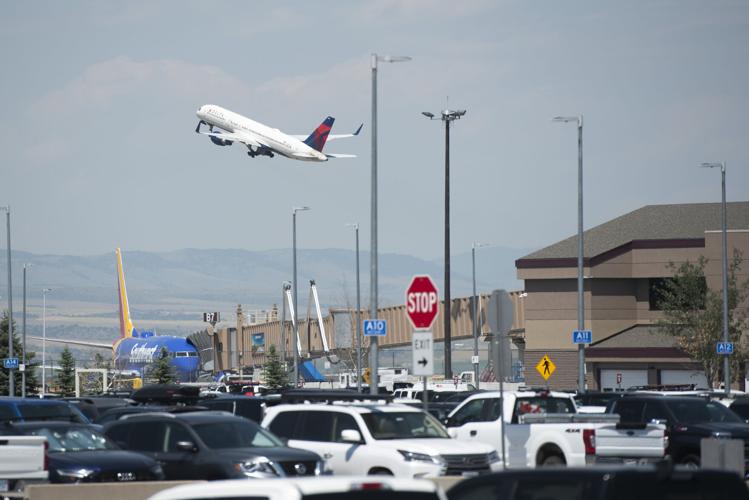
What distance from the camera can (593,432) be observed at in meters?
23.8

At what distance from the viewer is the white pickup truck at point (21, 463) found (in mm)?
18453

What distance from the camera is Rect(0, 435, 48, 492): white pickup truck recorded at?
18453mm

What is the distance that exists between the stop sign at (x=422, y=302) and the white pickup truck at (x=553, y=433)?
3618mm

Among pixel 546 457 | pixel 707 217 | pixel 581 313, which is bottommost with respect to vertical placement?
pixel 546 457

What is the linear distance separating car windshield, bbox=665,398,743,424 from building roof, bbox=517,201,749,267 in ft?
131

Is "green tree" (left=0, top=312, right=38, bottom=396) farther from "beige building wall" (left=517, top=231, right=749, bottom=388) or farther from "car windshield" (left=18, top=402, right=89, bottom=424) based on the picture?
"car windshield" (left=18, top=402, right=89, bottom=424)

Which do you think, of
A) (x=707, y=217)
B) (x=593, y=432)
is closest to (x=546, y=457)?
(x=593, y=432)

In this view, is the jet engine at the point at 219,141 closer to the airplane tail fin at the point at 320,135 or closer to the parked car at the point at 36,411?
the airplane tail fin at the point at 320,135

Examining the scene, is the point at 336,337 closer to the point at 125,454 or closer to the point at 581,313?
the point at 581,313

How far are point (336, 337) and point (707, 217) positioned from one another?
32.1m

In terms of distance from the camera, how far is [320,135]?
290ft

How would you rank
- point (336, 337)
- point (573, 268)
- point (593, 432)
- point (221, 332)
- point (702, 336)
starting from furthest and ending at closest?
1. point (221, 332)
2. point (336, 337)
3. point (573, 268)
4. point (702, 336)
5. point (593, 432)

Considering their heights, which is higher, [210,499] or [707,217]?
[707,217]

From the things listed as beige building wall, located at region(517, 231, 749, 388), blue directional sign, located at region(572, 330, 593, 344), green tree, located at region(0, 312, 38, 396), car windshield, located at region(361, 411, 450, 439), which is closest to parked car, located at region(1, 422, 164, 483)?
car windshield, located at region(361, 411, 450, 439)
